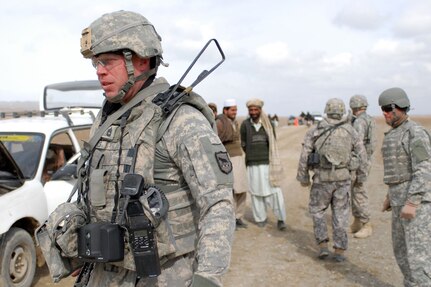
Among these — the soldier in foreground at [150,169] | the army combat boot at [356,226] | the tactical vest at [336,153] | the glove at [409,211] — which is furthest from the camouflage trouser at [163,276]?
the army combat boot at [356,226]

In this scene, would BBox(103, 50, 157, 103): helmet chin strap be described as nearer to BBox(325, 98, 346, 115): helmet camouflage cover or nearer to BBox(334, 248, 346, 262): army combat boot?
BBox(325, 98, 346, 115): helmet camouflage cover

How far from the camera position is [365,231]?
7.11 m

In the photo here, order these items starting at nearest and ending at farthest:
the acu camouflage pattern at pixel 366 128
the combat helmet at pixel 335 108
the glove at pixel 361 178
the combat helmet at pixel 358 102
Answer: the combat helmet at pixel 335 108 → the glove at pixel 361 178 → the acu camouflage pattern at pixel 366 128 → the combat helmet at pixel 358 102

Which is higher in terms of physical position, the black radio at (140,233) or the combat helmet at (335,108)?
the combat helmet at (335,108)

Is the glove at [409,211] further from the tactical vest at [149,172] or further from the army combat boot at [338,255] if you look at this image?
the tactical vest at [149,172]

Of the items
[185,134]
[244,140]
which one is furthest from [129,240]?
[244,140]

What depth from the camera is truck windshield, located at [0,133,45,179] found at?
17.0ft

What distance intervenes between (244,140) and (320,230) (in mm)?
2320

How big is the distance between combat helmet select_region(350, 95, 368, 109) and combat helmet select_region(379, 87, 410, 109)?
376 centimetres

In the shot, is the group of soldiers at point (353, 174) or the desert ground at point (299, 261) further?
the desert ground at point (299, 261)

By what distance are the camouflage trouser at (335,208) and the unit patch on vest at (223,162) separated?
4199 mm

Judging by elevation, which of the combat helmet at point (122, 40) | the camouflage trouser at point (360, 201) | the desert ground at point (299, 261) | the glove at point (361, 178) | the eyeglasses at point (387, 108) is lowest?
the desert ground at point (299, 261)

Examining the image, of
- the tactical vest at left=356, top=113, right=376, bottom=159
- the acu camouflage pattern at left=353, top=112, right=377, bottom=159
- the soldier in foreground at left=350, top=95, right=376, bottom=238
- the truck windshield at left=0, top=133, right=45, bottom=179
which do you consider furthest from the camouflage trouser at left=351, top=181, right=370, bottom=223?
the truck windshield at left=0, top=133, right=45, bottom=179

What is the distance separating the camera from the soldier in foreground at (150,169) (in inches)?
73.8
